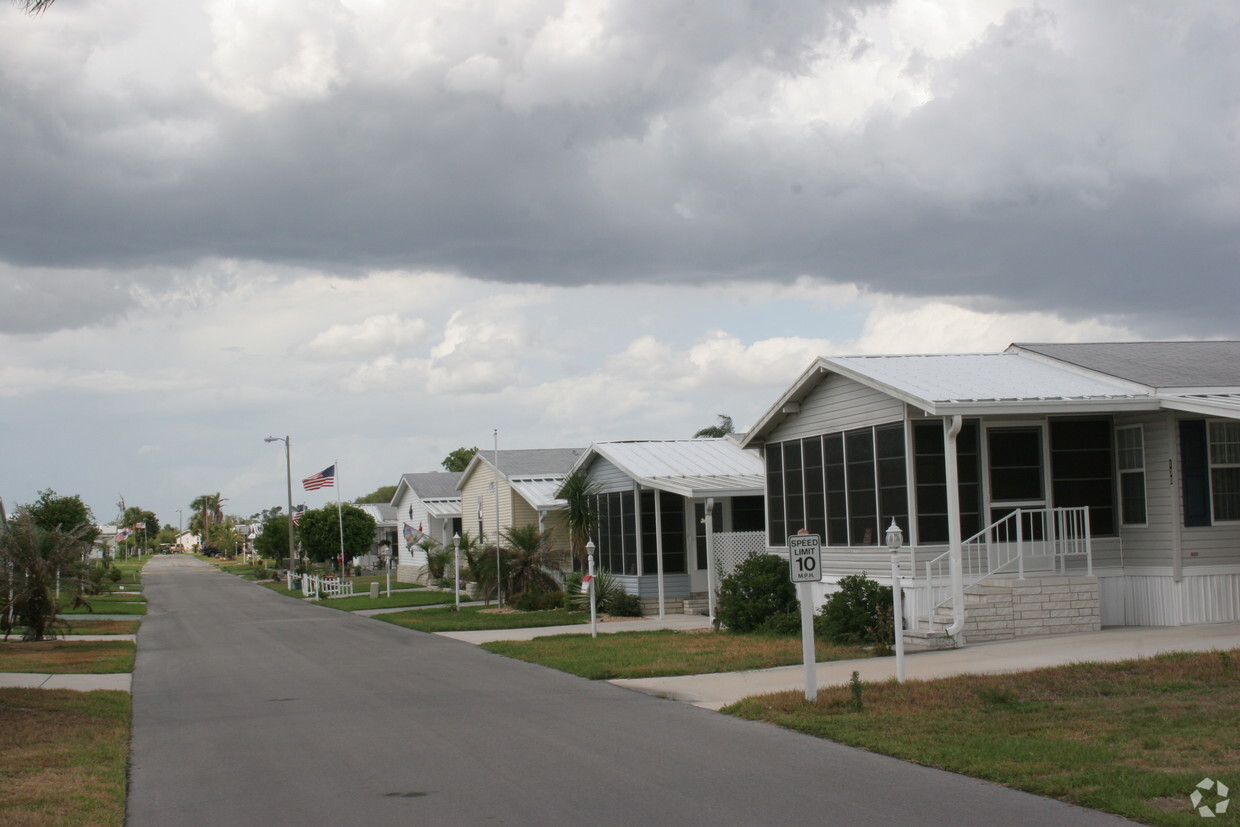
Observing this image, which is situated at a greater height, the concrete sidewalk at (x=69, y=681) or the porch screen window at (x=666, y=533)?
the porch screen window at (x=666, y=533)

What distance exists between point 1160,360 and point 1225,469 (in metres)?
2.90

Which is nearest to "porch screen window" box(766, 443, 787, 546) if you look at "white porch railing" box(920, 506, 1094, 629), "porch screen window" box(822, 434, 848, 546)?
"porch screen window" box(822, 434, 848, 546)

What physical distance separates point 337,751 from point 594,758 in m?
2.57

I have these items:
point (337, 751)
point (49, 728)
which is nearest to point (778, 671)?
point (337, 751)

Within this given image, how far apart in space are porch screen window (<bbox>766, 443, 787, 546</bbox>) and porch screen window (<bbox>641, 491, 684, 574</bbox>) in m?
5.42

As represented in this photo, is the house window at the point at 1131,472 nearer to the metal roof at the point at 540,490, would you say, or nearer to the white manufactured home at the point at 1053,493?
the white manufactured home at the point at 1053,493

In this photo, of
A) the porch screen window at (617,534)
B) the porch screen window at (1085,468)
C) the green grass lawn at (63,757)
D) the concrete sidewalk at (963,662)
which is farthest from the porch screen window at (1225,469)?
the green grass lawn at (63,757)

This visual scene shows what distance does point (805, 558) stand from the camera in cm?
1277

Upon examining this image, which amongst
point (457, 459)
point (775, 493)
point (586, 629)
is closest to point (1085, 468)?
point (775, 493)

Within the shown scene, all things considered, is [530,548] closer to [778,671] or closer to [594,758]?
[778,671]

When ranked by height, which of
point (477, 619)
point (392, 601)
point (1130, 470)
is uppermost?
point (1130, 470)

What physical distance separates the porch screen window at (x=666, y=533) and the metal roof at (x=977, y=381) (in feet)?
31.2

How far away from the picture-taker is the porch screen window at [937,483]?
60.1 feet

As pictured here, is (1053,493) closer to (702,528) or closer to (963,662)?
(963,662)
